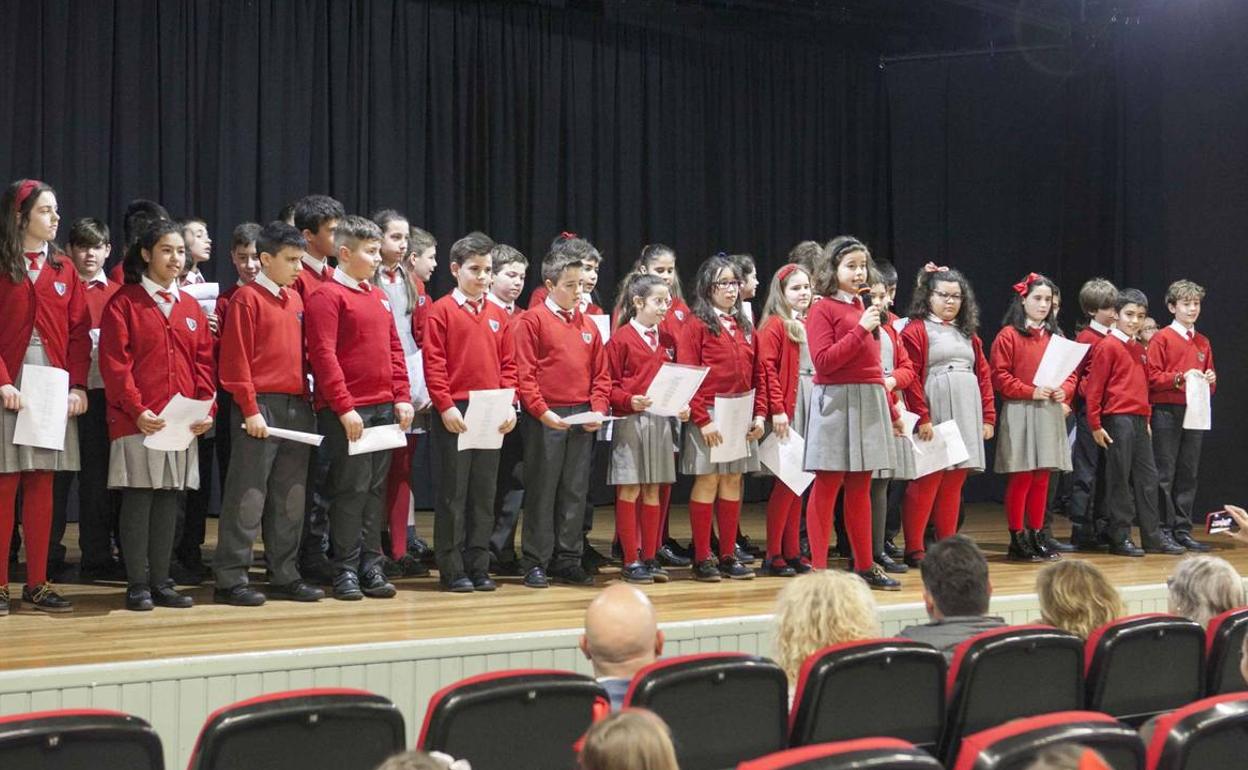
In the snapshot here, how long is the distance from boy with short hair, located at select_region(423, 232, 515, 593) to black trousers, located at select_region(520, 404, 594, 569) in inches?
7.7

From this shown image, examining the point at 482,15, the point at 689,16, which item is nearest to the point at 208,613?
the point at 482,15

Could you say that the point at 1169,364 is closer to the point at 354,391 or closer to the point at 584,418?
the point at 584,418

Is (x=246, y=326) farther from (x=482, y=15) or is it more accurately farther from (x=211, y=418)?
(x=482, y=15)

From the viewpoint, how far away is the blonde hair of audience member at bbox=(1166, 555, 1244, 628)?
3273mm

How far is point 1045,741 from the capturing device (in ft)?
5.81

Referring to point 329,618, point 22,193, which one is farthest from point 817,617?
point 22,193

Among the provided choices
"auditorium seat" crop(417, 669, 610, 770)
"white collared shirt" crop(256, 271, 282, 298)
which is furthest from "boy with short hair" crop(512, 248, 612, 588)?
"auditorium seat" crop(417, 669, 610, 770)

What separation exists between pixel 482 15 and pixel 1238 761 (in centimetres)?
686

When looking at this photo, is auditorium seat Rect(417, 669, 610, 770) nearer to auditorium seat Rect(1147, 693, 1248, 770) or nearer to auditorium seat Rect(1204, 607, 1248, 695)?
auditorium seat Rect(1147, 693, 1248, 770)

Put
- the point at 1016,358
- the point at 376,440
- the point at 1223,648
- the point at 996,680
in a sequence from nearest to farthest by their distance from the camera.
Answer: the point at 996,680, the point at 1223,648, the point at 376,440, the point at 1016,358

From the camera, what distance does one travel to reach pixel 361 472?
15.0 ft

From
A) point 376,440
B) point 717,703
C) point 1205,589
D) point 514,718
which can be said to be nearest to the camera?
point 514,718

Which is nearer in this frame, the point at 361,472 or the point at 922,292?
the point at 361,472

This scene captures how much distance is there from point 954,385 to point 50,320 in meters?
3.76
